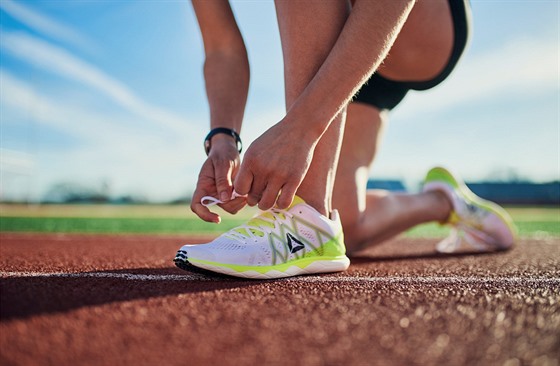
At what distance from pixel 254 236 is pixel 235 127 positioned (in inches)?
19.9

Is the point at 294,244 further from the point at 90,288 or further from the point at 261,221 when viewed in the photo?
the point at 90,288

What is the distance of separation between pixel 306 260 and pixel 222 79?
2.47 ft

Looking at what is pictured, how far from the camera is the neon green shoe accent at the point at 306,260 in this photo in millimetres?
1265

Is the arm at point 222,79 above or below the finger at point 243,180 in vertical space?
above

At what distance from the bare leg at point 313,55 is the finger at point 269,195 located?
8.5 inches

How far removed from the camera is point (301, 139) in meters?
1.16

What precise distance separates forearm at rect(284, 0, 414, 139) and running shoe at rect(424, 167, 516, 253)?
1.50 m

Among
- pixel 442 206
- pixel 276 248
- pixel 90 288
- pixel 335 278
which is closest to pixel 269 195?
pixel 276 248

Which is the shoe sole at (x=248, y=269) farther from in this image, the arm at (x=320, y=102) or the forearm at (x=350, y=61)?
the forearm at (x=350, y=61)

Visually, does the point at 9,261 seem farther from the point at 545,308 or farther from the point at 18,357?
the point at 545,308

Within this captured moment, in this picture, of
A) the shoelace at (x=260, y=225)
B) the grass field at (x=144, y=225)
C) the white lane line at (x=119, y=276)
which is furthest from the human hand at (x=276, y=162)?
the grass field at (x=144, y=225)

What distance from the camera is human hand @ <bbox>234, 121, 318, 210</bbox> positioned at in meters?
1.13

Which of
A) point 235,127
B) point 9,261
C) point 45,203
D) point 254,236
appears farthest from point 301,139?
point 45,203

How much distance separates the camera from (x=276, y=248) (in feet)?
4.40
